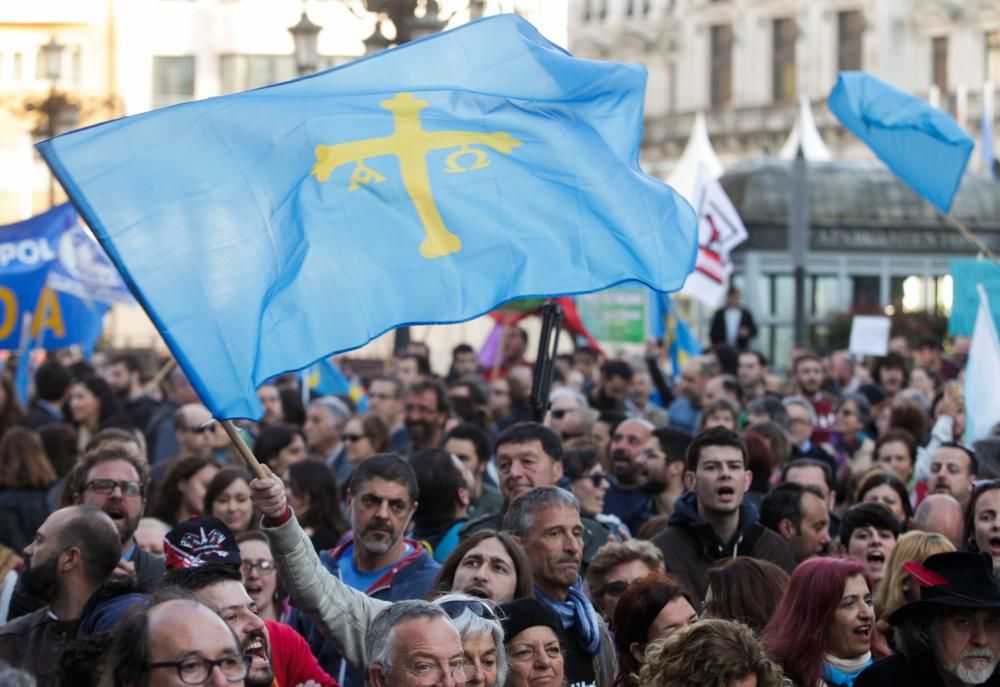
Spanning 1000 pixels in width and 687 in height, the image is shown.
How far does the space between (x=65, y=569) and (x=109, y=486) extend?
1.18 metres

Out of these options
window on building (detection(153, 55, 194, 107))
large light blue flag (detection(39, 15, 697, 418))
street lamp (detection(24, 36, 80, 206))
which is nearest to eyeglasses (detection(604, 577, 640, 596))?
large light blue flag (detection(39, 15, 697, 418))

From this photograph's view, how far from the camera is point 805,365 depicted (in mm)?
15367

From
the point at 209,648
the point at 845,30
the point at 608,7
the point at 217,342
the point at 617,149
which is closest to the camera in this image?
the point at 209,648

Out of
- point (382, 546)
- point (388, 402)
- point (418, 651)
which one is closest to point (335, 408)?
point (388, 402)

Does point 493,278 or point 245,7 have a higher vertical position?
point 245,7

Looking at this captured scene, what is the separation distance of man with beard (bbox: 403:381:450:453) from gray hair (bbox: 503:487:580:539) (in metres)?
4.31

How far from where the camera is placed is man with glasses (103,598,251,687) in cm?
457

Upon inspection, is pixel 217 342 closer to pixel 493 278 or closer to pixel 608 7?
pixel 493 278

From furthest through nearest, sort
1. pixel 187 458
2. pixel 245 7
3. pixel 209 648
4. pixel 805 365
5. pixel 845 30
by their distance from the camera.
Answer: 1. pixel 845 30
2. pixel 245 7
3. pixel 805 365
4. pixel 187 458
5. pixel 209 648

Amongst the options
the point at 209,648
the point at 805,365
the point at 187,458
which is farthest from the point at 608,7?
the point at 209,648

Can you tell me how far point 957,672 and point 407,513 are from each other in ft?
7.18

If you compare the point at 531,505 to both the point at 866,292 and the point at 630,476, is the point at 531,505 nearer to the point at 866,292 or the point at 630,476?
the point at 630,476

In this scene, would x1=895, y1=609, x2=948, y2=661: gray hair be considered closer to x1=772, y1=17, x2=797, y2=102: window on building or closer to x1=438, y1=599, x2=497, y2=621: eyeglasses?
x1=438, y1=599, x2=497, y2=621: eyeglasses

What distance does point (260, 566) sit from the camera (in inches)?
295
